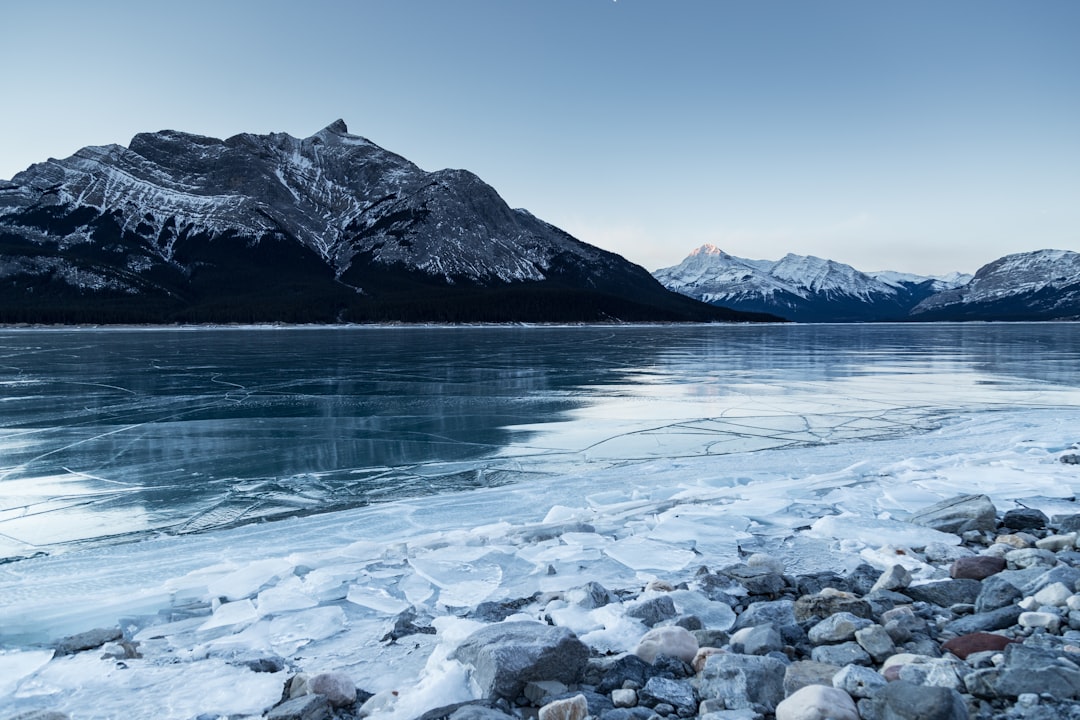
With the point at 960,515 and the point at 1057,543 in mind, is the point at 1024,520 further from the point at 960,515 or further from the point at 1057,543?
the point at 1057,543

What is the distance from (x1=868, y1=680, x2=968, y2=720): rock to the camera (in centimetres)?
310

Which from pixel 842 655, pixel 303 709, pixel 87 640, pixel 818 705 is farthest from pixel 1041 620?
pixel 87 640

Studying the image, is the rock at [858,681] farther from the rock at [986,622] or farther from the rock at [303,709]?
the rock at [303,709]

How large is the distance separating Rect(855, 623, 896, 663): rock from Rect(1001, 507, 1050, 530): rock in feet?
12.8

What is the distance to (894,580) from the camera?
17.1 ft

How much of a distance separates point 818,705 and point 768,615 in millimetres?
1413

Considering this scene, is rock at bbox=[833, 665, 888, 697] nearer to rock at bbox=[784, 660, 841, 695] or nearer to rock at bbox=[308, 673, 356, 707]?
rock at bbox=[784, 660, 841, 695]

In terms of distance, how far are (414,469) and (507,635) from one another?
6999mm

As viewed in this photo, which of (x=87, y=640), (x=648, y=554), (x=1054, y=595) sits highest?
(x=1054, y=595)

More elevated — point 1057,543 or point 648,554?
point 1057,543

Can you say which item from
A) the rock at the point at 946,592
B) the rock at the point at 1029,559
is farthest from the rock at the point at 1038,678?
the rock at the point at 1029,559

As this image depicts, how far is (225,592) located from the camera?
18.4 feet

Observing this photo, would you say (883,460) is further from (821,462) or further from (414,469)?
(414,469)

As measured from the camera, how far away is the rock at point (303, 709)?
11.7 ft
